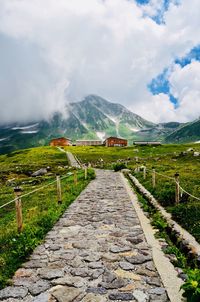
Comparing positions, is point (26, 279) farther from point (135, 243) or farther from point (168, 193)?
point (168, 193)

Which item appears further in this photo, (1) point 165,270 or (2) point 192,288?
(1) point 165,270

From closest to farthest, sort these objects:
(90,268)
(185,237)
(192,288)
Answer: (192,288)
(90,268)
(185,237)

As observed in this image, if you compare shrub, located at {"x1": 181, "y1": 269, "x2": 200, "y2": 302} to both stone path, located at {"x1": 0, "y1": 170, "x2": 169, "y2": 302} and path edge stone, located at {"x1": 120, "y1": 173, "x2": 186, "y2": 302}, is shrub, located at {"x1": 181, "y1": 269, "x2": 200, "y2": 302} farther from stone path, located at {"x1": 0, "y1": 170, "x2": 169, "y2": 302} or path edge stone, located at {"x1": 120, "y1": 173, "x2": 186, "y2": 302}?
stone path, located at {"x1": 0, "y1": 170, "x2": 169, "y2": 302}

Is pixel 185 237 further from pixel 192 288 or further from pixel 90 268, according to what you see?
pixel 192 288

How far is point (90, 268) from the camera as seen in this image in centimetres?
916

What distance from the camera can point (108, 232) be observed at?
1308 cm

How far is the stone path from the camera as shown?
7.57m

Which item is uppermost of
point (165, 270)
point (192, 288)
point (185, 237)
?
point (192, 288)


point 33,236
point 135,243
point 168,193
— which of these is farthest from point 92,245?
point 168,193

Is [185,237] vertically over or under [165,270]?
over

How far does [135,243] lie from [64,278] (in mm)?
3812

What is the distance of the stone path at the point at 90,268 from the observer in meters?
7.57

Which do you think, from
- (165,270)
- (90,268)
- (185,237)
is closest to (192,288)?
(165,270)

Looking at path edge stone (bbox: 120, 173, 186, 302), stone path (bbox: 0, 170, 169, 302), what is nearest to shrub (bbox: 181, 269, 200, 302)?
path edge stone (bbox: 120, 173, 186, 302)
